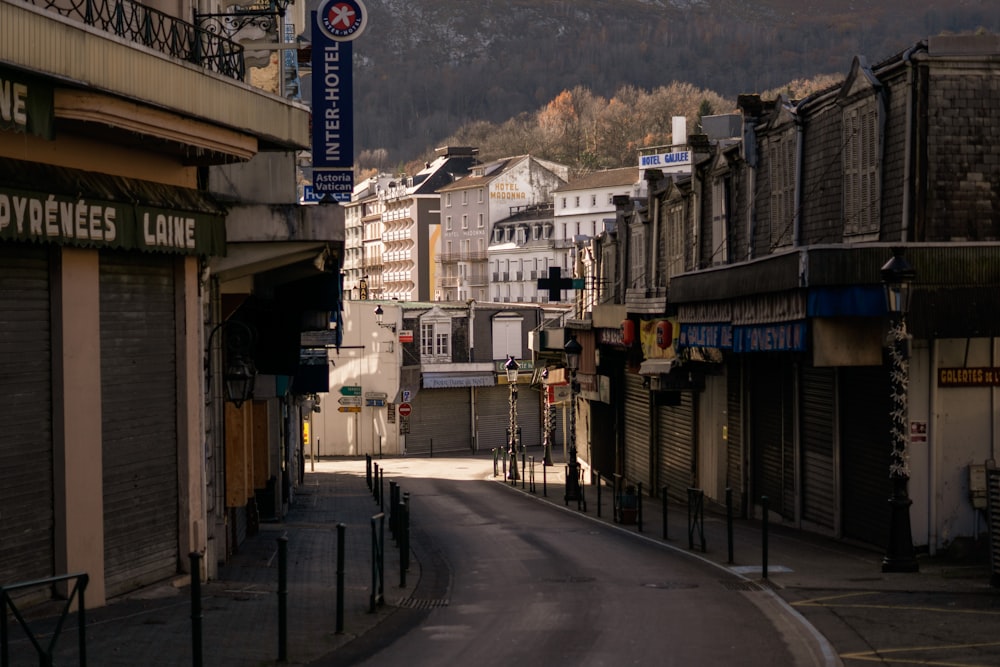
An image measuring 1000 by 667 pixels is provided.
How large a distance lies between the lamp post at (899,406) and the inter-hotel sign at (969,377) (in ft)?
7.52

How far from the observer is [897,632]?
13.8 metres

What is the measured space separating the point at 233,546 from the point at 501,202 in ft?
349

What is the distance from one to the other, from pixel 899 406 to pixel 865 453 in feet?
15.5

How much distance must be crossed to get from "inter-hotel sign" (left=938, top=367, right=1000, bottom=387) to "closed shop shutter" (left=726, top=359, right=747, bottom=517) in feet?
31.5

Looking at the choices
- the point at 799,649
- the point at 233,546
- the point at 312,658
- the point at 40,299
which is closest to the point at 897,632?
the point at 799,649

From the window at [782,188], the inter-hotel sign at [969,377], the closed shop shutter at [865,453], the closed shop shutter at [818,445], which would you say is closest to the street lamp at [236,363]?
the closed shop shutter at [865,453]

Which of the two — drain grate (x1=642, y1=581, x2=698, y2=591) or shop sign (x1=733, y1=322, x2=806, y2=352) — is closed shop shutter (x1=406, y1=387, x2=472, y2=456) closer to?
shop sign (x1=733, y1=322, x2=806, y2=352)

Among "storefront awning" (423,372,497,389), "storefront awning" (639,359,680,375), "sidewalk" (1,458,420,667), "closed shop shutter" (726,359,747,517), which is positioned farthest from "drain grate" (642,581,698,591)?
"storefront awning" (423,372,497,389)

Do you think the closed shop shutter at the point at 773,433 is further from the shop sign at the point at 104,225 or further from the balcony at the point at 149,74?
the shop sign at the point at 104,225

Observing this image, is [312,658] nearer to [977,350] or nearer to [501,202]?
[977,350]

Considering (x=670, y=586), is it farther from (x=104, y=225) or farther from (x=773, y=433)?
(x=773, y=433)

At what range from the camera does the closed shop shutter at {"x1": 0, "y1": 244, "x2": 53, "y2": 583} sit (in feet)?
43.1

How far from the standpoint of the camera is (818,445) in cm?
2488

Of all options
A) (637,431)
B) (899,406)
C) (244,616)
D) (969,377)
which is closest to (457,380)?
(637,431)
